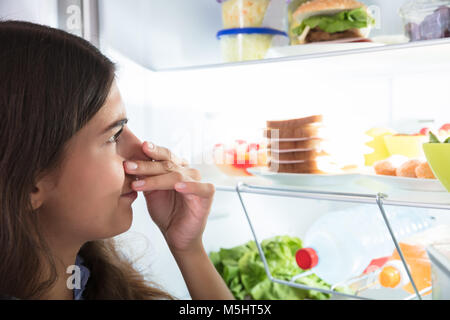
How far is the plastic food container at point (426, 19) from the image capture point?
3.09 ft

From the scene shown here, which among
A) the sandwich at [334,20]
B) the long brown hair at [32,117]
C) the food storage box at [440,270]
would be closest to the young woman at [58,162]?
the long brown hair at [32,117]

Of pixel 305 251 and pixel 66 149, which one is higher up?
pixel 66 149

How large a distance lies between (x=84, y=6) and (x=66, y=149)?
0.61 metres

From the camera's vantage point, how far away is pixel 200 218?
2.85 feet

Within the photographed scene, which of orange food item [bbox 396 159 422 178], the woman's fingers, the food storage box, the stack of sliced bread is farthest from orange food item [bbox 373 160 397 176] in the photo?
the woman's fingers

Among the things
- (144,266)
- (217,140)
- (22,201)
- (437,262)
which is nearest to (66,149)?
(22,201)

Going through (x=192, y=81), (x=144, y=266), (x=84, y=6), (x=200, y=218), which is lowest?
(x=144, y=266)

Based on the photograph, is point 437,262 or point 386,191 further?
point 386,191

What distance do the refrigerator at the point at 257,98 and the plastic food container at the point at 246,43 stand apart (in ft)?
0.07

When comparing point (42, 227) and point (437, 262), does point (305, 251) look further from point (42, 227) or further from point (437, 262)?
point (42, 227)

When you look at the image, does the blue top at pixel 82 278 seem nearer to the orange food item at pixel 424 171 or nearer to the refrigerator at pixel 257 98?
the refrigerator at pixel 257 98

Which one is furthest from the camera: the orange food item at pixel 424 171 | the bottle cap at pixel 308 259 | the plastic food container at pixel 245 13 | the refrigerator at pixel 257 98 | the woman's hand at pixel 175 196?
the plastic food container at pixel 245 13

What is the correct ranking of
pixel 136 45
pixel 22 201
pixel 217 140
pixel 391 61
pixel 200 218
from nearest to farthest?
pixel 22 201
pixel 200 218
pixel 391 61
pixel 136 45
pixel 217 140

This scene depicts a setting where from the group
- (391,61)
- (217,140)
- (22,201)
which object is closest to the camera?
(22,201)
